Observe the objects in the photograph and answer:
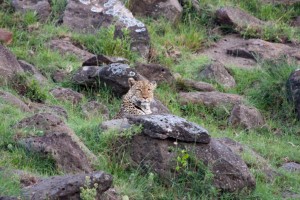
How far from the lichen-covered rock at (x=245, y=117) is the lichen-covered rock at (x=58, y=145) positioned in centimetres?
368

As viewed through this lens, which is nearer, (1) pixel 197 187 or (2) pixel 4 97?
(1) pixel 197 187

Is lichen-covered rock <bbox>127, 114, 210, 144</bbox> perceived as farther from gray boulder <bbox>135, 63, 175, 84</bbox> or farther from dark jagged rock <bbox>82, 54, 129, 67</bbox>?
gray boulder <bbox>135, 63, 175, 84</bbox>

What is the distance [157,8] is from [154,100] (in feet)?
13.0

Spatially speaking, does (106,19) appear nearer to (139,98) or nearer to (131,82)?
(131,82)

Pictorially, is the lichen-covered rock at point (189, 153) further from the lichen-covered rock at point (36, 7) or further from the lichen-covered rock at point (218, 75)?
the lichen-covered rock at point (36, 7)

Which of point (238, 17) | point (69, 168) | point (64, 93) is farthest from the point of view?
→ point (238, 17)

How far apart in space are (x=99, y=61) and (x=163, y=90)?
3.32 feet

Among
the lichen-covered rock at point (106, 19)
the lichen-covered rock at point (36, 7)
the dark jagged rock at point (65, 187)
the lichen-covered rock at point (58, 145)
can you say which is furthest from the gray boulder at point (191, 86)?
the dark jagged rock at point (65, 187)

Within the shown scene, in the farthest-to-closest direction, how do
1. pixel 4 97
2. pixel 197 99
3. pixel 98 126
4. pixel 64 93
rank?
pixel 197 99 < pixel 64 93 < pixel 4 97 < pixel 98 126

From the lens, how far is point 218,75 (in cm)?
1407

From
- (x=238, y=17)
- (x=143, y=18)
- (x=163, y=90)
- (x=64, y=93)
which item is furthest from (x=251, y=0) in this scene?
(x=64, y=93)

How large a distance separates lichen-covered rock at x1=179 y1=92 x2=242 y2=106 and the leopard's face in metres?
1.37

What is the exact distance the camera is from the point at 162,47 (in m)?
15.1

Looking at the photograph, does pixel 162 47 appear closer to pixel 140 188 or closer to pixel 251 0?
pixel 251 0
